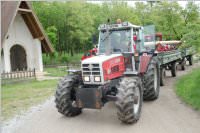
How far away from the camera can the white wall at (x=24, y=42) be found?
20516 mm

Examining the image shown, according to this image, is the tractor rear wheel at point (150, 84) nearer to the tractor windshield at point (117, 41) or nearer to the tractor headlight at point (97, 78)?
the tractor windshield at point (117, 41)

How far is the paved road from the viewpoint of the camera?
6.78 m

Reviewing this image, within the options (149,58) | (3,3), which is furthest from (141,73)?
(3,3)

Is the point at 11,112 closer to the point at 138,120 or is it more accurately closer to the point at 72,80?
the point at 72,80

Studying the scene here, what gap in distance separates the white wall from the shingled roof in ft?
1.27

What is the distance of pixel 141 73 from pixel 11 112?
14.4 ft

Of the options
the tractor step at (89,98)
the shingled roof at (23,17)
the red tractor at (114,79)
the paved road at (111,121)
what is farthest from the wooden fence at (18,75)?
the tractor step at (89,98)

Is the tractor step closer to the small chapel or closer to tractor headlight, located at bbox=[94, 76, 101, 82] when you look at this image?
tractor headlight, located at bbox=[94, 76, 101, 82]

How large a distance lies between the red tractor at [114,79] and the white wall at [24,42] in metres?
12.9

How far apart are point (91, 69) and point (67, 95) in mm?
1022

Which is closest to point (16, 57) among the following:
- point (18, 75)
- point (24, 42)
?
point (24, 42)

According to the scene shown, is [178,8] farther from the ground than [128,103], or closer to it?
farther from the ground

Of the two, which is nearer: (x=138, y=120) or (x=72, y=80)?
(x=138, y=120)

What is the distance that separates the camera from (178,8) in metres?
24.6
